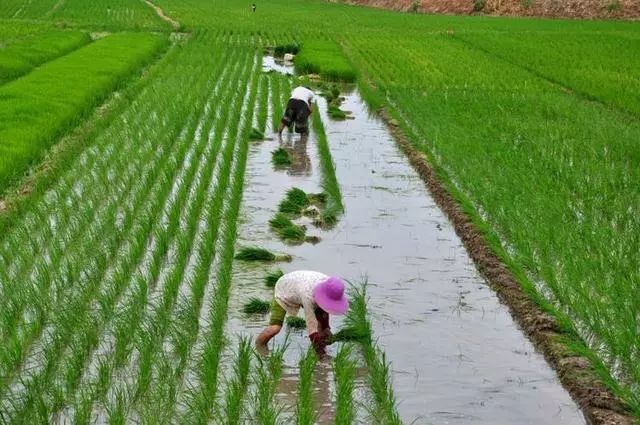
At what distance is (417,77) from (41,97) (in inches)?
272

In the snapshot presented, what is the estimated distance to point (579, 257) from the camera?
6320mm

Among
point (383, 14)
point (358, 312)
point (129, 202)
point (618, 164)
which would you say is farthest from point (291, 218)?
point (383, 14)

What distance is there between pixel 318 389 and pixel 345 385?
11.1 inches

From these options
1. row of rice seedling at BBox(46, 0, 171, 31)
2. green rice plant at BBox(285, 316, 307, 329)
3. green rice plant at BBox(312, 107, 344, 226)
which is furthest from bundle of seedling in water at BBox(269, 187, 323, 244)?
row of rice seedling at BBox(46, 0, 171, 31)

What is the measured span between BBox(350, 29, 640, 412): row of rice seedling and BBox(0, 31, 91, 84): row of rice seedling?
5582 mm

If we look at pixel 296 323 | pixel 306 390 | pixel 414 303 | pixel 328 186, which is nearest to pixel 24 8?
pixel 328 186

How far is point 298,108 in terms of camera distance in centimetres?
1063

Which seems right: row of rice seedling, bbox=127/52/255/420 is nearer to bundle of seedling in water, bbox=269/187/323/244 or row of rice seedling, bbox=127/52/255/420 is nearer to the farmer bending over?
bundle of seedling in water, bbox=269/187/323/244

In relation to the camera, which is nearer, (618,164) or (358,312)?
(358,312)

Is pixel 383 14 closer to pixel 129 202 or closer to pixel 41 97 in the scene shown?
pixel 41 97

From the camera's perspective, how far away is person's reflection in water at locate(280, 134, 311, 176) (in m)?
9.31

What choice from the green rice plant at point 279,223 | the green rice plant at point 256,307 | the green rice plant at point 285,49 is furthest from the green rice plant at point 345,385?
the green rice plant at point 285,49

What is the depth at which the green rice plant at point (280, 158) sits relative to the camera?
9484 millimetres

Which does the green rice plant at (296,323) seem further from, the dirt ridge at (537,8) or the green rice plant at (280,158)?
the dirt ridge at (537,8)
